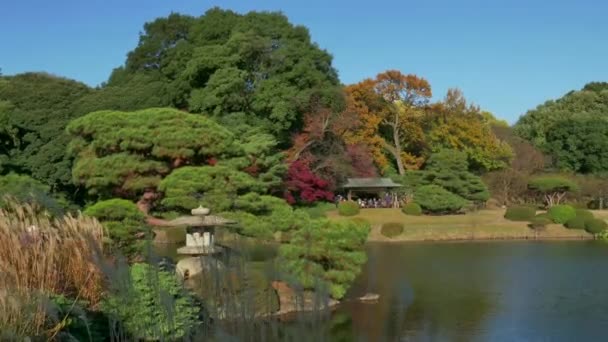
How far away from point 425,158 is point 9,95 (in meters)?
19.3

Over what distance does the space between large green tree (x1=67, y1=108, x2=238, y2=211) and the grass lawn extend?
9.84m

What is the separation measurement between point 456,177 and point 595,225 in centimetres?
601

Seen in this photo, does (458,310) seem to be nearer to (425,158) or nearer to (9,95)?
(9,95)

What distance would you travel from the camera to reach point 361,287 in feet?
44.4

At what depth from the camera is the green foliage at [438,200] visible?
27234 millimetres

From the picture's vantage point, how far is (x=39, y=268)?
16.6ft

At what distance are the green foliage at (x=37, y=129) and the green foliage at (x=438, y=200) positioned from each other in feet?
45.9

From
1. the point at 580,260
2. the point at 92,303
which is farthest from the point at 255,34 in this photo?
the point at 92,303

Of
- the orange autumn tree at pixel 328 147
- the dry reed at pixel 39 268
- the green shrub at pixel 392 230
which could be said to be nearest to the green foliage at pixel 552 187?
the orange autumn tree at pixel 328 147

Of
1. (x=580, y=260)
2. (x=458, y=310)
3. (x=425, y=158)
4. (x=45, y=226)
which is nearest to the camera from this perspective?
(x=45, y=226)

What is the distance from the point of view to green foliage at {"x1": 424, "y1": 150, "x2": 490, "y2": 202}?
1110 inches

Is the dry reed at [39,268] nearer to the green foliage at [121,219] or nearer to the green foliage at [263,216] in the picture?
the green foliage at [121,219]

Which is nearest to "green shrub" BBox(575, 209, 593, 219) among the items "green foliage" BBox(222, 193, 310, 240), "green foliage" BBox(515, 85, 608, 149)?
"green foliage" BBox(515, 85, 608, 149)

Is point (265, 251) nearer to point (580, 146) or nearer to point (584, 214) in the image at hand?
point (584, 214)
